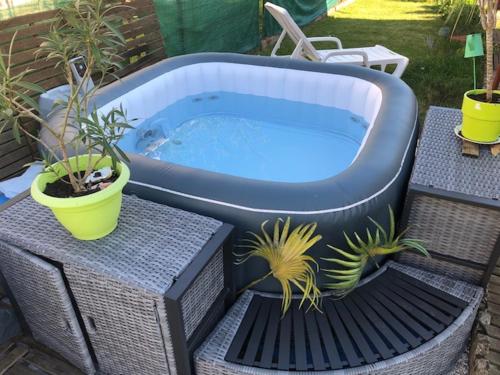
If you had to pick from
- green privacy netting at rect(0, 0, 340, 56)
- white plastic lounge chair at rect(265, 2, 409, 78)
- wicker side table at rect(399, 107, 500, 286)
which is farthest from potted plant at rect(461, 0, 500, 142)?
green privacy netting at rect(0, 0, 340, 56)

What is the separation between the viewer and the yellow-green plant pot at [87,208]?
1.66m

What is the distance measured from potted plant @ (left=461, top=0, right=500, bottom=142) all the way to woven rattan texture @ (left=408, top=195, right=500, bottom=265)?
50 centimetres

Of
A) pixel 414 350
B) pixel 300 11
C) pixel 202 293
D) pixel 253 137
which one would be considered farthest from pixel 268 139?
pixel 300 11

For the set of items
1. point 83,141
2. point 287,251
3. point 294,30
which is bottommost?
point 287,251

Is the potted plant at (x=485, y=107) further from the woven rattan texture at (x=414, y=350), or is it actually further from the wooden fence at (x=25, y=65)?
the wooden fence at (x=25, y=65)

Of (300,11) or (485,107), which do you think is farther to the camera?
(300,11)

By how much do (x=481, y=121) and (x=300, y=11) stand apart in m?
6.54

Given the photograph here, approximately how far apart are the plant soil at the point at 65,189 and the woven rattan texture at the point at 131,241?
16 centimetres

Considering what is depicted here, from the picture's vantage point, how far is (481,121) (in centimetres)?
224

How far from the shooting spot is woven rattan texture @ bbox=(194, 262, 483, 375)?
179cm

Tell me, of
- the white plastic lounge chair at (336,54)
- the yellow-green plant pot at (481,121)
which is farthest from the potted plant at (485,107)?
the white plastic lounge chair at (336,54)

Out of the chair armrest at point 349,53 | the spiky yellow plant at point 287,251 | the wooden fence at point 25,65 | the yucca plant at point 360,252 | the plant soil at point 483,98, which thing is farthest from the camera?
the chair armrest at point 349,53

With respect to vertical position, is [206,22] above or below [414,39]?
above

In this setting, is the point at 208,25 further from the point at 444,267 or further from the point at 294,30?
the point at 444,267
